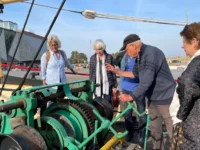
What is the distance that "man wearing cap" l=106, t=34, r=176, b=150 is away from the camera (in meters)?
2.73

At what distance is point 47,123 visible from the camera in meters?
1.96

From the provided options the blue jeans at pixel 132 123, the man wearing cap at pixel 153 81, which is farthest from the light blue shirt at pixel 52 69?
the man wearing cap at pixel 153 81

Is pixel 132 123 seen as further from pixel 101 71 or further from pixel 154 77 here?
pixel 154 77

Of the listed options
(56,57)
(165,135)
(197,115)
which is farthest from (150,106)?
(56,57)

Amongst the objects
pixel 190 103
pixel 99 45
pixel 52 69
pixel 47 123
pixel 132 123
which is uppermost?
pixel 99 45

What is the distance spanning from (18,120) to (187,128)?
1.24 m

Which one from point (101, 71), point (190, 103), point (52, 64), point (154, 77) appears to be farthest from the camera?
point (101, 71)

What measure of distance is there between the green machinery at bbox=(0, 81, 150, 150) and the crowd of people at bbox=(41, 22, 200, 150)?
50 cm

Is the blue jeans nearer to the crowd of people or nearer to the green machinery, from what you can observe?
the crowd of people

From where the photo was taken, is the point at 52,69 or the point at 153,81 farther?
the point at 52,69

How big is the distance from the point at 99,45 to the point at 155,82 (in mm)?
1452

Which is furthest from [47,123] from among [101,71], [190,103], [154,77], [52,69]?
[101,71]

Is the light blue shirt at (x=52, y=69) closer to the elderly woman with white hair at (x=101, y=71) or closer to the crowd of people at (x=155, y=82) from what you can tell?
the crowd of people at (x=155, y=82)

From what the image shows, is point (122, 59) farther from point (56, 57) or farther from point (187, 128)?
point (187, 128)
